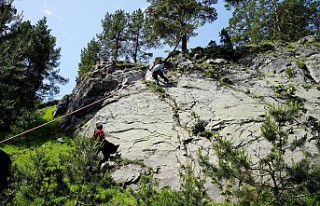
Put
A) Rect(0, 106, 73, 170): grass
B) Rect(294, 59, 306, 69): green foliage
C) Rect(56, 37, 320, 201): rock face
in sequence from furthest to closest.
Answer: Rect(294, 59, 306, 69): green foliage, Rect(0, 106, 73, 170): grass, Rect(56, 37, 320, 201): rock face

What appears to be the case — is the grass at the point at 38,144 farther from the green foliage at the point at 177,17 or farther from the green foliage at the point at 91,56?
the green foliage at the point at 91,56

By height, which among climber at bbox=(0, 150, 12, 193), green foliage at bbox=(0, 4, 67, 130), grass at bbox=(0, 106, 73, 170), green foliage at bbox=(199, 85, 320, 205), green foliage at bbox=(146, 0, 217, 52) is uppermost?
green foliage at bbox=(146, 0, 217, 52)

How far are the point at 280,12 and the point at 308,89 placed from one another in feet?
46.2

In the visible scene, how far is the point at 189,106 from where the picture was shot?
14.4m

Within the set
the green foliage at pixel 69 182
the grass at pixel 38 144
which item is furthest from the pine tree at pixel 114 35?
the green foliage at pixel 69 182

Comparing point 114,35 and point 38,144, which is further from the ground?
point 114,35

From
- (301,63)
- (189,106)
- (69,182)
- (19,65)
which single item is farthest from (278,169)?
(19,65)

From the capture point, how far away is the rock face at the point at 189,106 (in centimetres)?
1107

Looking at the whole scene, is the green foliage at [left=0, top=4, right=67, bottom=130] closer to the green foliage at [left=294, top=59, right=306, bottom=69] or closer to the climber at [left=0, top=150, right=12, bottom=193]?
the climber at [left=0, top=150, right=12, bottom=193]

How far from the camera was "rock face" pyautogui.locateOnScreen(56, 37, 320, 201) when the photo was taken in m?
11.1

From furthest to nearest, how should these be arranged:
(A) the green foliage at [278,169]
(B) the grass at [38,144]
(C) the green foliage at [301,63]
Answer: (C) the green foliage at [301,63] < (B) the grass at [38,144] < (A) the green foliage at [278,169]

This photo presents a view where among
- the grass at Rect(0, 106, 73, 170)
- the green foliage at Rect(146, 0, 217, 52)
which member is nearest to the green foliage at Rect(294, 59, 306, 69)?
the green foliage at Rect(146, 0, 217, 52)

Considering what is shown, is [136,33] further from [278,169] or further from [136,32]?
[278,169]

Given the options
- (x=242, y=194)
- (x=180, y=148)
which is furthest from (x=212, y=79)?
(x=242, y=194)
